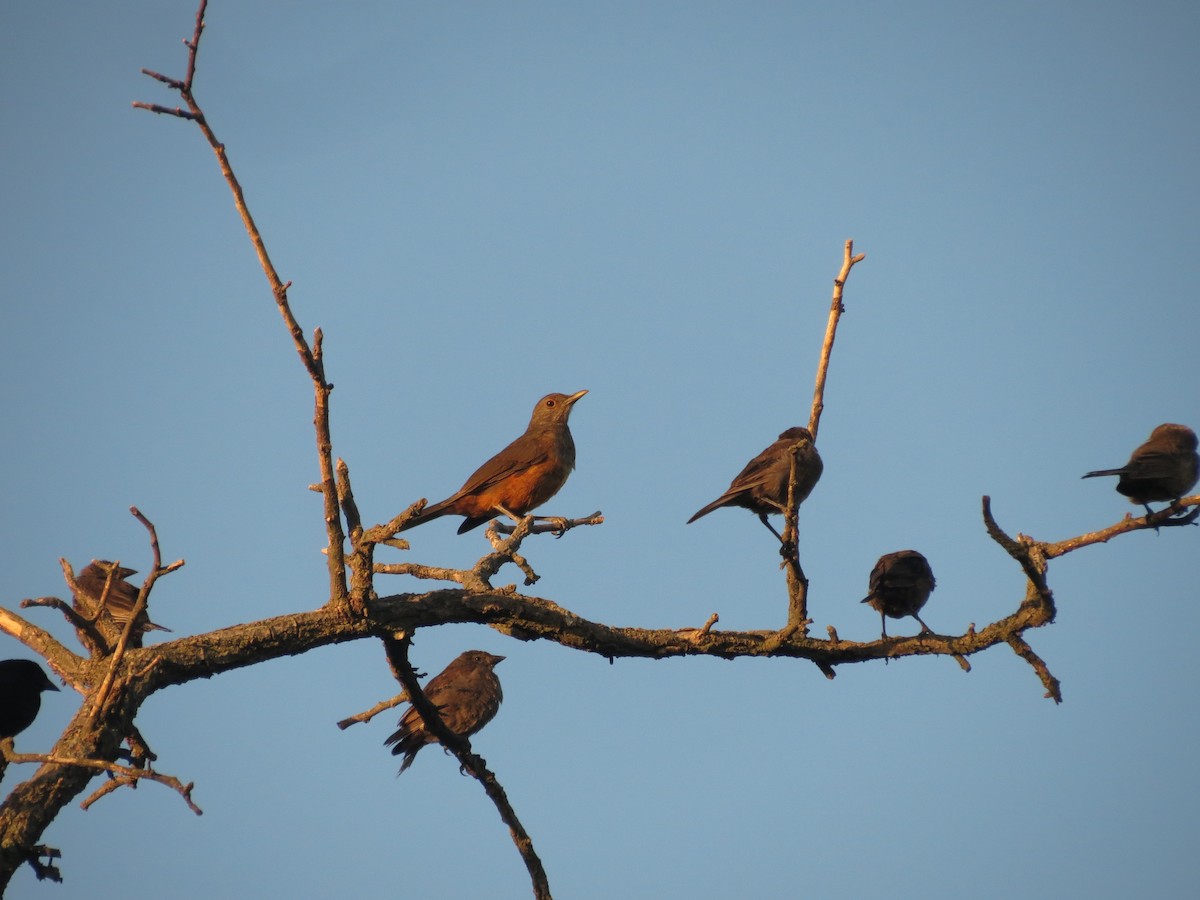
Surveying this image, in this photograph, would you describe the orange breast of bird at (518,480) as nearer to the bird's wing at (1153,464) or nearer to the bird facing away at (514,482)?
the bird facing away at (514,482)

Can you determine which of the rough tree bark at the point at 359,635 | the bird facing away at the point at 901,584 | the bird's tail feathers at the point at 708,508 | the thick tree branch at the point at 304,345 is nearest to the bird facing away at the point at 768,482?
the bird's tail feathers at the point at 708,508

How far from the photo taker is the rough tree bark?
12.8 feet

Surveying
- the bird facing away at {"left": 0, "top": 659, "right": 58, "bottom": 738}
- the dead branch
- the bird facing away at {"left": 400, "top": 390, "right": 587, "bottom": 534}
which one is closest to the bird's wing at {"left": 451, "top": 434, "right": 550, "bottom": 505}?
the bird facing away at {"left": 400, "top": 390, "right": 587, "bottom": 534}

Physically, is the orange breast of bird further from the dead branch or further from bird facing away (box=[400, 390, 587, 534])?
the dead branch

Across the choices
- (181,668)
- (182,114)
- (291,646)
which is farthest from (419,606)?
(182,114)

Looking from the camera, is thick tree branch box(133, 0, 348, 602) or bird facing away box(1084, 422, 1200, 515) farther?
bird facing away box(1084, 422, 1200, 515)

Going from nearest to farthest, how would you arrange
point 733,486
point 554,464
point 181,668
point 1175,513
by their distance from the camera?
point 181,668 → point 1175,513 → point 733,486 → point 554,464

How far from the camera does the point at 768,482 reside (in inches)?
320

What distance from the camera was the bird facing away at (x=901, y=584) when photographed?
7.79m

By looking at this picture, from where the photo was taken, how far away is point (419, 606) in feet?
16.5

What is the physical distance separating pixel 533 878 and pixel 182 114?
3846 mm

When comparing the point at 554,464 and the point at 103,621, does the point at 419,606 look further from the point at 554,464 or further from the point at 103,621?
the point at 554,464

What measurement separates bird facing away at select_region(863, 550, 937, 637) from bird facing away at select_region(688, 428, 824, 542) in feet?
2.62

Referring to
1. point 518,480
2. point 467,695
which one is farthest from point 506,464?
point 467,695
